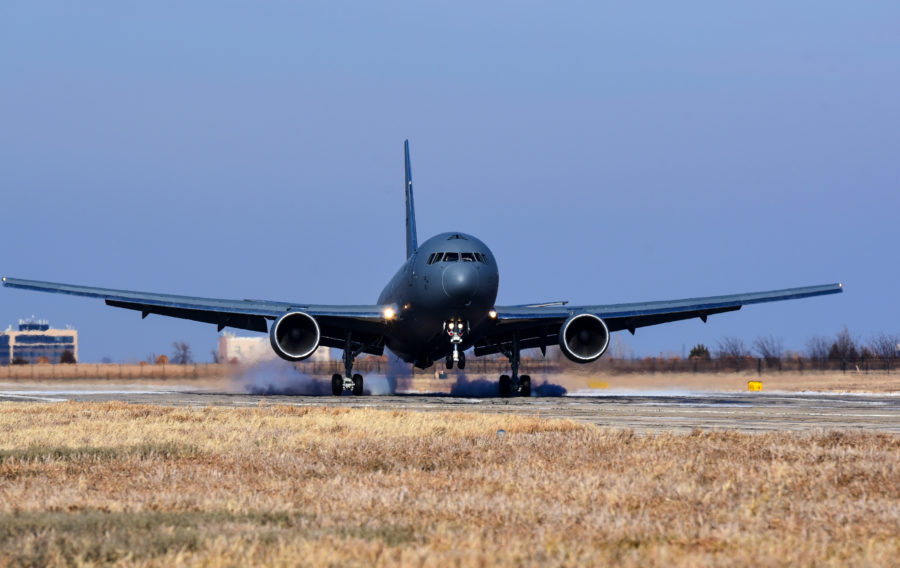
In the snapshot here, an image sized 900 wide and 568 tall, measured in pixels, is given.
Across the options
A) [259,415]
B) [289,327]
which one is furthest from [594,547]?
[289,327]

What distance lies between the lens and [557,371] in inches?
1842

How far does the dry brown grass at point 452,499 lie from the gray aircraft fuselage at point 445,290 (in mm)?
19451

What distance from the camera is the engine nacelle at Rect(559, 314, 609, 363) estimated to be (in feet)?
→ 121

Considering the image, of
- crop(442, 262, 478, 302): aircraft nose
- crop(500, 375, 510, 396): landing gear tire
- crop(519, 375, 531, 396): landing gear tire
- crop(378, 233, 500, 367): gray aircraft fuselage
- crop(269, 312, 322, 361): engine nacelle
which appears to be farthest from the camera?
crop(500, 375, 510, 396): landing gear tire

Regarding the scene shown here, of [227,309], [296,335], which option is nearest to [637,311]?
[296,335]

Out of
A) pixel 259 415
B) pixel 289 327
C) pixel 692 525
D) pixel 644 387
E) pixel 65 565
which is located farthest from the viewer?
pixel 644 387

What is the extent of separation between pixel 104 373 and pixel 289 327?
4308 cm

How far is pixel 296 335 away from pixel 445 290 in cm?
551

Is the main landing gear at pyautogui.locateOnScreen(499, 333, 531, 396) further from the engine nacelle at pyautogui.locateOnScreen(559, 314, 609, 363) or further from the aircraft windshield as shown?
the aircraft windshield

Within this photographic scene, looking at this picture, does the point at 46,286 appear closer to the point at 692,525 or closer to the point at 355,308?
the point at 355,308

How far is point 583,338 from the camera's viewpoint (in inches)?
1470

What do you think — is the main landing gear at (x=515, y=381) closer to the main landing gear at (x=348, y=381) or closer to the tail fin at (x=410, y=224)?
the main landing gear at (x=348, y=381)

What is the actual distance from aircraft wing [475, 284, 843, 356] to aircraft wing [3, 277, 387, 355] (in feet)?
15.9

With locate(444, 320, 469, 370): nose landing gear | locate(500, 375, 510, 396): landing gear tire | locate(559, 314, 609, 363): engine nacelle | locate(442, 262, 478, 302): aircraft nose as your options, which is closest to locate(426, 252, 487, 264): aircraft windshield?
locate(442, 262, 478, 302): aircraft nose
